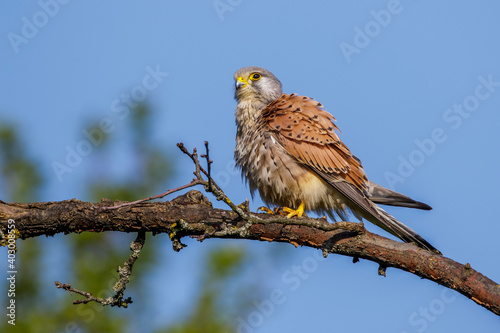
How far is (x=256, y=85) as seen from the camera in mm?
5316

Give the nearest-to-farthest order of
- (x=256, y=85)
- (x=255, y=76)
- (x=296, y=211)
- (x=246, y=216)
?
1. (x=246, y=216)
2. (x=296, y=211)
3. (x=256, y=85)
4. (x=255, y=76)

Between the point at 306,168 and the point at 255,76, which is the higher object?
the point at 255,76

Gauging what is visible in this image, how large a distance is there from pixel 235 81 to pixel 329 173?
1692 mm

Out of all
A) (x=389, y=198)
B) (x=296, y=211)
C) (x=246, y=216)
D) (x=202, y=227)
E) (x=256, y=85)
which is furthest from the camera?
(x=256, y=85)

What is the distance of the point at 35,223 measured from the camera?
347 cm

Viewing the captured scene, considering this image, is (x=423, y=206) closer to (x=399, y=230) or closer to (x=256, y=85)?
(x=399, y=230)

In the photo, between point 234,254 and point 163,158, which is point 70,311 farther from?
point 163,158

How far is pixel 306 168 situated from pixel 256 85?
1.24 m

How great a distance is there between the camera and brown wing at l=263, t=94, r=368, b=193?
4.44 metres

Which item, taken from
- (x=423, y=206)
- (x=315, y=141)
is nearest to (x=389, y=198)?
(x=423, y=206)

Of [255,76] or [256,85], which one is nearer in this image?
[256,85]

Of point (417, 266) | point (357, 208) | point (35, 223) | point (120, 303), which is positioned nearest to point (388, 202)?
point (357, 208)

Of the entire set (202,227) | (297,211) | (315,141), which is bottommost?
(202,227)

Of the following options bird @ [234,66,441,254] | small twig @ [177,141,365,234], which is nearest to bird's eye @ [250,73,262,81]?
bird @ [234,66,441,254]
